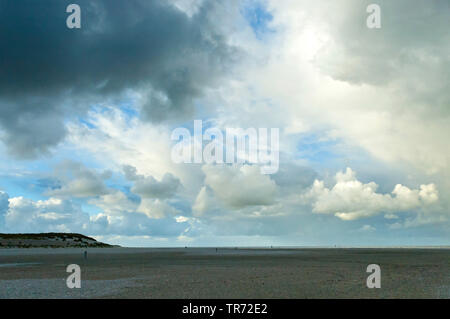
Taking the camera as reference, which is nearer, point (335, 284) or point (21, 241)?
point (335, 284)

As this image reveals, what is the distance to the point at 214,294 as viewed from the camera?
24047mm
